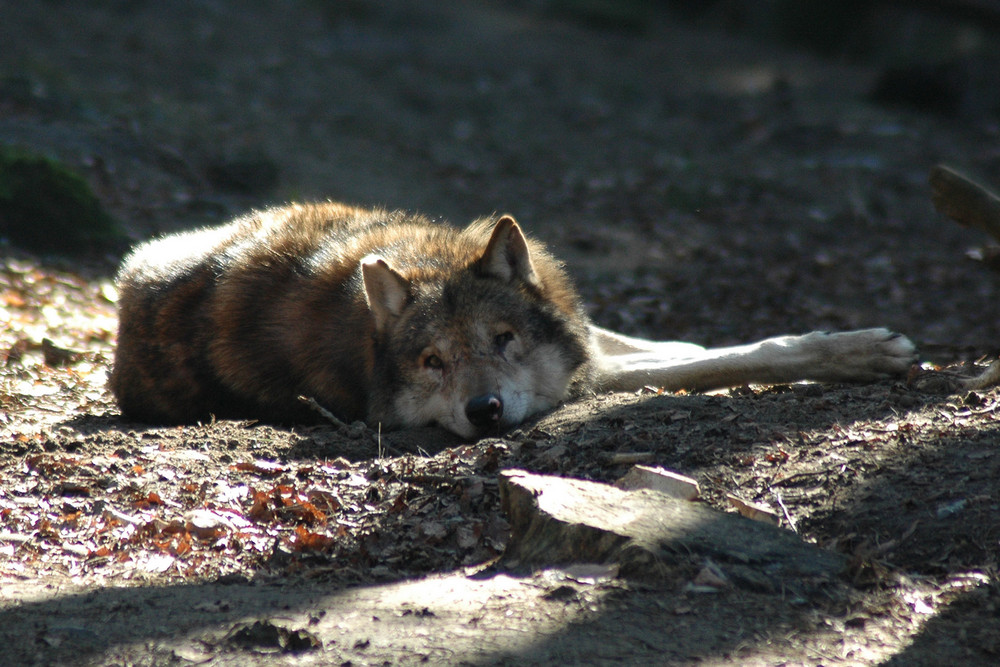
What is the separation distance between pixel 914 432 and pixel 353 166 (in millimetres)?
8677

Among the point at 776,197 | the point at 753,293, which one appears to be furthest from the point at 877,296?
the point at 776,197

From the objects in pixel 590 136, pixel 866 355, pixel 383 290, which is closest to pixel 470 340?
pixel 383 290

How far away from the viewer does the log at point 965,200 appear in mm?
4875

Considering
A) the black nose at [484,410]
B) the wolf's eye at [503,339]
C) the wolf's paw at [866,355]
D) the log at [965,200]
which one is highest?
the log at [965,200]

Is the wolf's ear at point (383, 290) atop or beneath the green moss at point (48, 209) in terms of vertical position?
atop

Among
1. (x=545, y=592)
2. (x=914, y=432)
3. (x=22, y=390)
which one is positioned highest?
(x=914, y=432)

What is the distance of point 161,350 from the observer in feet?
17.1

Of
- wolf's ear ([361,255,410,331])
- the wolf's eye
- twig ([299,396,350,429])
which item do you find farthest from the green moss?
the wolf's eye

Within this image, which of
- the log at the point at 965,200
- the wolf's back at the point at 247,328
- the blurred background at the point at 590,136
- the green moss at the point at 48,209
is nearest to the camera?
the log at the point at 965,200

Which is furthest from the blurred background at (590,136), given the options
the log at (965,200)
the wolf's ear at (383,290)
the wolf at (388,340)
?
the wolf's ear at (383,290)

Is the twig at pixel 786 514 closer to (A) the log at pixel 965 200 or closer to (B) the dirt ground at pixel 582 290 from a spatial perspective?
(B) the dirt ground at pixel 582 290

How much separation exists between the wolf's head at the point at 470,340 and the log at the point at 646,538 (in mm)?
1288

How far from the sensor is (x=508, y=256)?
16.2 ft

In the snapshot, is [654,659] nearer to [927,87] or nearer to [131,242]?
[131,242]
